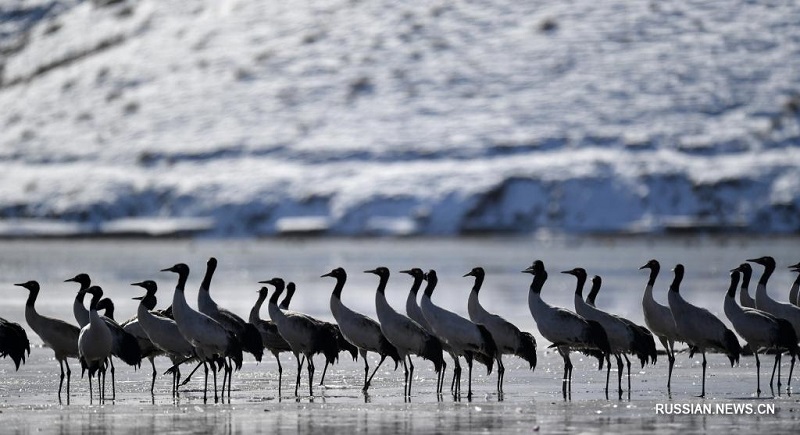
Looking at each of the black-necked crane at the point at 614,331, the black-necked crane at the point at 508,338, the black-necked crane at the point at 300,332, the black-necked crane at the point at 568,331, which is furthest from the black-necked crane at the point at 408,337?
the black-necked crane at the point at 614,331

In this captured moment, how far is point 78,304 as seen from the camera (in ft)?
71.0

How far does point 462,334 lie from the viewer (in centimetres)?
2095

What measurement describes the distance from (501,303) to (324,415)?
2154cm

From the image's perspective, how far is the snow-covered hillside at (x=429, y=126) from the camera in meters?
134

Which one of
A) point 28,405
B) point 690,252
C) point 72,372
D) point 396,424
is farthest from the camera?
point 690,252

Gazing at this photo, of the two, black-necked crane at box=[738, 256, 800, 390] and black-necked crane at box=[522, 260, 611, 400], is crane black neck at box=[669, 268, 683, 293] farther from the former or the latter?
black-necked crane at box=[522, 260, 611, 400]

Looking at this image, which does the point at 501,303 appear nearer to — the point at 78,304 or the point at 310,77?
the point at 78,304

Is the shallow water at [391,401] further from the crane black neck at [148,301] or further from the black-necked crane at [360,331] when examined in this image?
the crane black neck at [148,301]

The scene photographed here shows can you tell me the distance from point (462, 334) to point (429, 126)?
5096 inches

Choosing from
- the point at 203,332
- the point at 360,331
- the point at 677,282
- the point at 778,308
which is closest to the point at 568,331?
the point at 677,282

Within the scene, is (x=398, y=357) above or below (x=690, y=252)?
below

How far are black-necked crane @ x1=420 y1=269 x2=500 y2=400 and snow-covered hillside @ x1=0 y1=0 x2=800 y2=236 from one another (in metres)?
107

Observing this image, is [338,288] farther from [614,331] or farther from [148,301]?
[614,331]

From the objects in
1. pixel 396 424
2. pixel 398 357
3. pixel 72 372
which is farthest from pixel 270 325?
pixel 396 424
